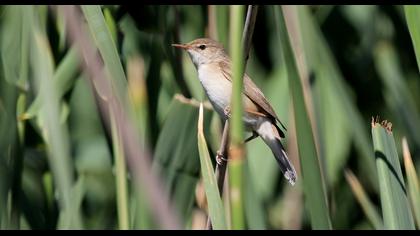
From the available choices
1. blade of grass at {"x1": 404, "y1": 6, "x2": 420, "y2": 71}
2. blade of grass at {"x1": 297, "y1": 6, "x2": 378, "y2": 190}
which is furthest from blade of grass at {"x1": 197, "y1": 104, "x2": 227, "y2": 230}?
blade of grass at {"x1": 297, "y1": 6, "x2": 378, "y2": 190}

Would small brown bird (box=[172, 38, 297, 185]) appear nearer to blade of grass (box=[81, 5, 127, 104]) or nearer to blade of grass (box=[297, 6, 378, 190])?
blade of grass (box=[297, 6, 378, 190])

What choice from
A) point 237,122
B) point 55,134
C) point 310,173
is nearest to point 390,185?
point 310,173

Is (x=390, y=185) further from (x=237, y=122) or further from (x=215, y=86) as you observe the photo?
(x=215, y=86)

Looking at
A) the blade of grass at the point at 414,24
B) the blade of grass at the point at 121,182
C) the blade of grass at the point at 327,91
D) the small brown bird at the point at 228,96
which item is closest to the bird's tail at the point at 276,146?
the small brown bird at the point at 228,96

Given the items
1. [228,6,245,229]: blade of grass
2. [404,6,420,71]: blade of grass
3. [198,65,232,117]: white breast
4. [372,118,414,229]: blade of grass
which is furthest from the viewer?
[198,65,232,117]: white breast

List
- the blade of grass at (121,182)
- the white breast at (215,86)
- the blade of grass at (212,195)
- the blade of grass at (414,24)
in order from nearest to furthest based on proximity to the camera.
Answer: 1. the blade of grass at (212,195)
2. the blade of grass at (414,24)
3. the blade of grass at (121,182)
4. the white breast at (215,86)

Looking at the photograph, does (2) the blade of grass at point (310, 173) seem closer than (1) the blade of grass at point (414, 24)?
Yes

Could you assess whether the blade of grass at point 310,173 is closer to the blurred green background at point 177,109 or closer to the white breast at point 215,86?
the blurred green background at point 177,109

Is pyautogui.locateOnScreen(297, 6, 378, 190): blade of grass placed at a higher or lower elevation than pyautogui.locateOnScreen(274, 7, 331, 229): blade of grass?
higher
